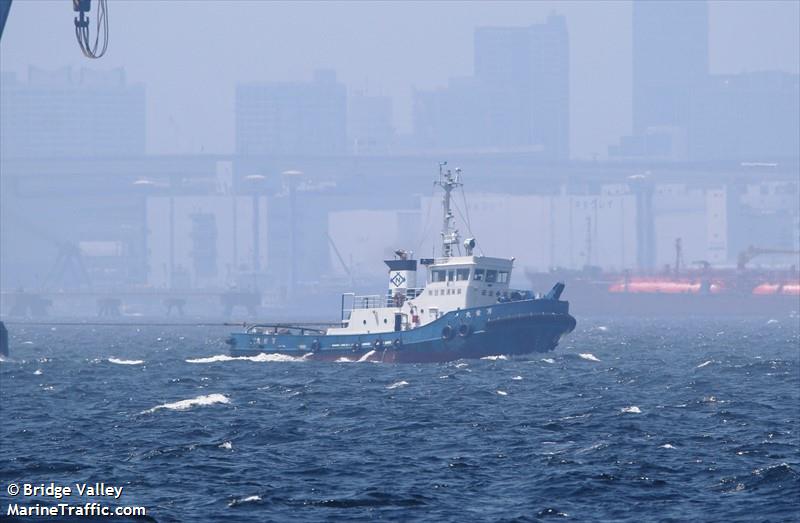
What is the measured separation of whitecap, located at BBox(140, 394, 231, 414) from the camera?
5851 cm

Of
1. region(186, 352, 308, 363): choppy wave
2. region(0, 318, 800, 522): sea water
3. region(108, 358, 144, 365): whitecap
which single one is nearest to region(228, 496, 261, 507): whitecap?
region(0, 318, 800, 522): sea water

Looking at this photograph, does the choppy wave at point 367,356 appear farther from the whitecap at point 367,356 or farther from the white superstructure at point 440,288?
the white superstructure at point 440,288

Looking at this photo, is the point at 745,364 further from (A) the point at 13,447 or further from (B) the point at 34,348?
(B) the point at 34,348

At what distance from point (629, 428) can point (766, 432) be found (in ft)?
13.7

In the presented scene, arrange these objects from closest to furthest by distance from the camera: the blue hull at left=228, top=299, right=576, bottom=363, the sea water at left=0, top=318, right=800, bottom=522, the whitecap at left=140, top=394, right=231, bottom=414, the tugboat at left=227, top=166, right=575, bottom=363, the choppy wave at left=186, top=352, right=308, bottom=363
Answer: the sea water at left=0, top=318, right=800, bottom=522 < the whitecap at left=140, top=394, right=231, bottom=414 < the blue hull at left=228, top=299, right=576, bottom=363 < the tugboat at left=227, top=166, right=575, bottom=363 < the choppy wave at left=186, top=352, right=308, bottom=363

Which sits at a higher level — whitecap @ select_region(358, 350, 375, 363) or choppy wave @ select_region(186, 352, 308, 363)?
whitecap @ select_region(358, 350, 375, 363)

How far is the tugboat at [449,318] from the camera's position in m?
88.0

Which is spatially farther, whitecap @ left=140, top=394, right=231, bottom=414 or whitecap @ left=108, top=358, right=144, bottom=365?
whitecap @ left=108, top=358, right=144, bottom=365

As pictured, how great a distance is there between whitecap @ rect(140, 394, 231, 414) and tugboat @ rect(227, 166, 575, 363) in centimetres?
2555

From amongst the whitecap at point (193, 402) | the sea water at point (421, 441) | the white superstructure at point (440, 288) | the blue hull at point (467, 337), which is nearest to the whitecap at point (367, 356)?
the blue hull at point (467, 337)

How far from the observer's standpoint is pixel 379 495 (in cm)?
3644

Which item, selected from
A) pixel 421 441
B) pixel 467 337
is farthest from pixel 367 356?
pixel 421 441

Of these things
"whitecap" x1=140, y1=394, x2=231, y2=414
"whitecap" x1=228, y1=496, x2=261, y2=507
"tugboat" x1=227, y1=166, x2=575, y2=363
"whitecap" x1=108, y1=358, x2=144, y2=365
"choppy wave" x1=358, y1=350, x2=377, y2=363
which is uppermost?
"tugboat" x1=227, y1=166, x2=575, y2=363

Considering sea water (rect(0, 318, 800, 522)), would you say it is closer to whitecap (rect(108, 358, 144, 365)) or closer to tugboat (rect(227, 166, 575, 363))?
tugboat (rect(227, 166, 575, 363))
